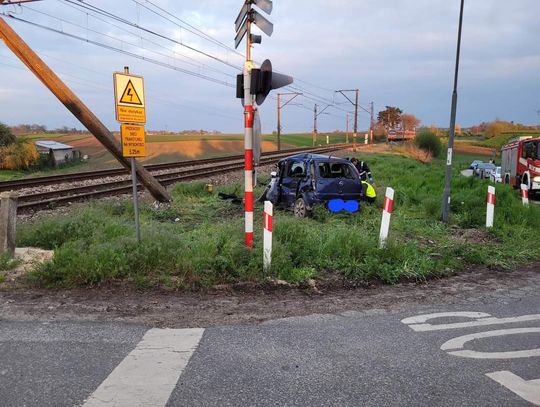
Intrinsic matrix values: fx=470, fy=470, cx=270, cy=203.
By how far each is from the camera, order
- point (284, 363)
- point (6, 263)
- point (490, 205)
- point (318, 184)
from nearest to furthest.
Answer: point (284, 363)
point (6, 263)
point (490, 205)
point (318, 184)

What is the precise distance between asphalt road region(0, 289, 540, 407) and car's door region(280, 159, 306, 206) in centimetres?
656

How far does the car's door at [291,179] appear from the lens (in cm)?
1136

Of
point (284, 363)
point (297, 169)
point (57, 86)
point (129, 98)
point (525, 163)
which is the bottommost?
point (284, 363)

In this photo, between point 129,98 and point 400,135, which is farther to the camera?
point 400,135

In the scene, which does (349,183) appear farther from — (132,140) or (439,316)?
(439,316)

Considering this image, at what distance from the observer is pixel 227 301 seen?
217 inches

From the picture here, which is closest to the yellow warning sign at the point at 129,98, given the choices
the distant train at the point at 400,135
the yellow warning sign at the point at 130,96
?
the yellow warning sign at the point at 130,96

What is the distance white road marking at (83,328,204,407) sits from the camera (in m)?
3.22

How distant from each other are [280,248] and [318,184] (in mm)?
4218

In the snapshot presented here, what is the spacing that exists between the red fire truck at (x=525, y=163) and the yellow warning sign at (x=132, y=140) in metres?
18.5

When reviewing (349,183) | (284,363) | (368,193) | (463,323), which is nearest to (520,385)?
(463,323)

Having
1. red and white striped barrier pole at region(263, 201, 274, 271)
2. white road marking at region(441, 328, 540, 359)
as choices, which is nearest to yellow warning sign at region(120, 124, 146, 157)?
red and white striped barrier pole at region(263, 201, 274, 271)

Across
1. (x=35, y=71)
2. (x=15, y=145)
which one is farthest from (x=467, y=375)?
(x=15, y=145)

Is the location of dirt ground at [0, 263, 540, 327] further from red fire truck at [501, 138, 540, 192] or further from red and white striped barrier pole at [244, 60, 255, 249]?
red fire truck at [501, 138, 540, 192]
